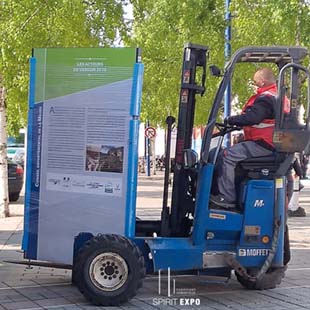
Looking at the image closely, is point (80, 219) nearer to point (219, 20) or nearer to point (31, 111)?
point (31, 111)

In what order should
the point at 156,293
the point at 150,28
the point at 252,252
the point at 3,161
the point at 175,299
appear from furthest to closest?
the point at 150,28, the point at 3,161, the point at 156,293, the point at 175,299, the point at 252,252

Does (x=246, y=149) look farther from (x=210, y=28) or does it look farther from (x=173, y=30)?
(x=173, y=30)

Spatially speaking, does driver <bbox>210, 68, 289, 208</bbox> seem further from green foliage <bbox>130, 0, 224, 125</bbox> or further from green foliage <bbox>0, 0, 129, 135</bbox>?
green foliage <bbox>130, 0, 224, 125</bbox>

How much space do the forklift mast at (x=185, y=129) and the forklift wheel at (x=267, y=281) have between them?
967 millimetres

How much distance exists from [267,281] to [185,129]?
204 centimetres

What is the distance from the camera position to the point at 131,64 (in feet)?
23.4

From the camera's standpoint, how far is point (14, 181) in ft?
64.6

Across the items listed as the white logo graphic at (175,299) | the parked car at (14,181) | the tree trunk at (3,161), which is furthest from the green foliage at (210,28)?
the white logo graphic at (175,299)

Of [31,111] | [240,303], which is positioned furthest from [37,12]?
[240,303]

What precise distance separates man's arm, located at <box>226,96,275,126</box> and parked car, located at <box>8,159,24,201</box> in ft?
43.6

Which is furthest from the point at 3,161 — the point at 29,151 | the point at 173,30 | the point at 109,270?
the point at 109,270

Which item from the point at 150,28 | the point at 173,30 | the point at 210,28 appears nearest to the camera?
the point at 210,28

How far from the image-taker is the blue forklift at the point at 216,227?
7.05 meters

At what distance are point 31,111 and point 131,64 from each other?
1327 millimetres
